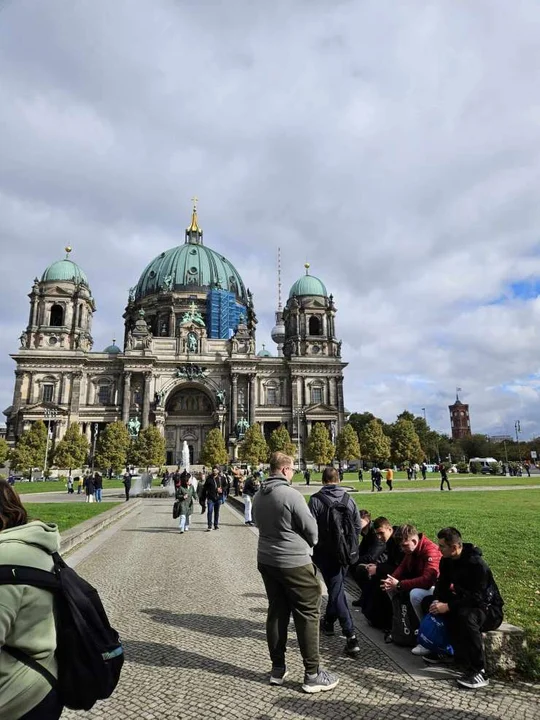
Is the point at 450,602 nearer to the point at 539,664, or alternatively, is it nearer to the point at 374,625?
the point at 539,664

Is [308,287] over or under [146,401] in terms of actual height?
over

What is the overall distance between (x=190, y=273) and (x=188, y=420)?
27181 millimetres

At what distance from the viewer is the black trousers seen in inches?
96.7

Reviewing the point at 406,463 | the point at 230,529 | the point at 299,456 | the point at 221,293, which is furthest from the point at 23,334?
the point at 230,529

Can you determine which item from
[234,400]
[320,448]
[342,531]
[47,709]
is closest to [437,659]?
[342,531]

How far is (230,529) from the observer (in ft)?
52.9

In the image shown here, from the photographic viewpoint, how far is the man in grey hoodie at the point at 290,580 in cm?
467

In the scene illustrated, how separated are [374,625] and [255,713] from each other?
270 cm

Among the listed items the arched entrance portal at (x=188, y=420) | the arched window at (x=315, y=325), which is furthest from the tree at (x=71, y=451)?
the arched window at (x=315, y=325)

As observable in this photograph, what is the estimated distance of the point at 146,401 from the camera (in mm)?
68062

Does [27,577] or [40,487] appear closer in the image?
[27,577]

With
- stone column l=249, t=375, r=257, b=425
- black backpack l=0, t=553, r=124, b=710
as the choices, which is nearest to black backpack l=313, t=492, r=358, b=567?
black backpack l=0, t=553, r=124, b=710

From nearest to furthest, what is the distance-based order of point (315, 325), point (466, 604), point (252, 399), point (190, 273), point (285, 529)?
point (285, 529) < point (466, 604) < point (252, 399) < point (315, 325) < point (190, 273)

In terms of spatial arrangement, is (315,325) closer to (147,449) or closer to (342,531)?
(147,449)
